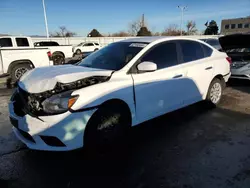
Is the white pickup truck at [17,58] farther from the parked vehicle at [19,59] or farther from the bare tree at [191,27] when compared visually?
the bare tree at [191,27]

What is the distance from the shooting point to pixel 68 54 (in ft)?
57.1

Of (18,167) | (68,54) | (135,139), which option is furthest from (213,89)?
(68,54)

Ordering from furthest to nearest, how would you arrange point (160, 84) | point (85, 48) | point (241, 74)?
point (85, 48) → point (241, 74) → point (160, 84)

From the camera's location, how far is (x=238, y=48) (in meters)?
7.81

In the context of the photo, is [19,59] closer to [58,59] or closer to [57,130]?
[58,59]

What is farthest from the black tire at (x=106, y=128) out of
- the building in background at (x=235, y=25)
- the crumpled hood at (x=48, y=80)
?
the building in background at (x=235, y=25)

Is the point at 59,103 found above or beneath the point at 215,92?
above

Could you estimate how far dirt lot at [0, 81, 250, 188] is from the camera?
271cm

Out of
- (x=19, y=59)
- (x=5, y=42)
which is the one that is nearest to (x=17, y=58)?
(x=19, y=59)

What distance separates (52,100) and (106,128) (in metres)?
0.85

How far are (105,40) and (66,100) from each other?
3657 cm

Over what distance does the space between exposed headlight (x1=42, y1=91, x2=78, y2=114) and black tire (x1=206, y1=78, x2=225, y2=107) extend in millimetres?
3366

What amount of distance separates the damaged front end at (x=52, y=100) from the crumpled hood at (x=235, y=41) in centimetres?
652

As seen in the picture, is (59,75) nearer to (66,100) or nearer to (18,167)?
(66,100)
